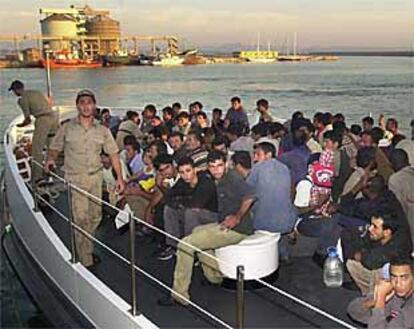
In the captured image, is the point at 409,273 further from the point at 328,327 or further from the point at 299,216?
the point at 299,216

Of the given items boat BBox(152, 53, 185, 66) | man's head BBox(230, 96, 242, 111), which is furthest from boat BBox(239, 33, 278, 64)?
man's head BBox(230, 96, 242, 111)

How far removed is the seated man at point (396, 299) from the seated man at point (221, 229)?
3.56 ft

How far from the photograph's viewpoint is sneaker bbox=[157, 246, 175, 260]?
4617mm

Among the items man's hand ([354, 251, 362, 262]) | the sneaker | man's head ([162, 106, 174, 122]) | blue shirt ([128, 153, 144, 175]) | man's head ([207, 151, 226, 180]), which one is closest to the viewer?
man's hand ([354, 251, 362, 262])

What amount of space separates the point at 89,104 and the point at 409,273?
2594 mm

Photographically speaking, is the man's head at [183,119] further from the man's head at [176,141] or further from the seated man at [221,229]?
the seated man at [221,229]

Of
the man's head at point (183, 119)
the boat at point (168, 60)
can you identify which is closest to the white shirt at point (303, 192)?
the man's head at point (183, 119)

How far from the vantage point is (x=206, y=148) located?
5348 millimetres

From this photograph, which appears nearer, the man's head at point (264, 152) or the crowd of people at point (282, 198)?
the crowd of people at point (282, 198)

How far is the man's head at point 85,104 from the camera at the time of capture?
422 centimetres

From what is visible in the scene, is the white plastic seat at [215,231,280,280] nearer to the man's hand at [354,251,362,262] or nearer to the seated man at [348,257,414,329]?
the man's hand at [354,251,362,262]

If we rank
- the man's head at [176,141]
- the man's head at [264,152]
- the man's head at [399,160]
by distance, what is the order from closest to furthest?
the man's head at [264,152] → the man's head at [399,160] → the man's head at [176,141]

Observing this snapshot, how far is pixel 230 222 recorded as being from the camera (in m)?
3.70

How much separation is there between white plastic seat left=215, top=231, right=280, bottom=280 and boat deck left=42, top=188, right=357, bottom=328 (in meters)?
0.18
